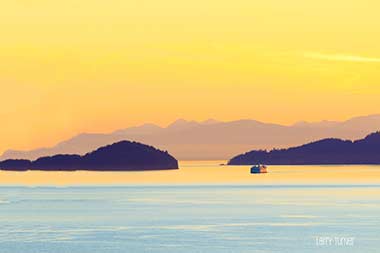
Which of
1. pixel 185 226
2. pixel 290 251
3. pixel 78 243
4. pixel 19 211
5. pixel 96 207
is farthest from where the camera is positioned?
pixel 96 207

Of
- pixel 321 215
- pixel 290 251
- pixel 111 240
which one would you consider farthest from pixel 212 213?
pixel 290 251

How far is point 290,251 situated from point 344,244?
474 centimetres

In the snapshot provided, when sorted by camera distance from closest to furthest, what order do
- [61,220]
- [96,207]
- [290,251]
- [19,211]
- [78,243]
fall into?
[290,251], [78,243], [61,220], [19,211], [96,207]

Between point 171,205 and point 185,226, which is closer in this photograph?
point 185,226

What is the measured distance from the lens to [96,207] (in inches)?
4611

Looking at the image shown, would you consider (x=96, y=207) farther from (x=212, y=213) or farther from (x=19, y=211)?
(x=212, y=213)
